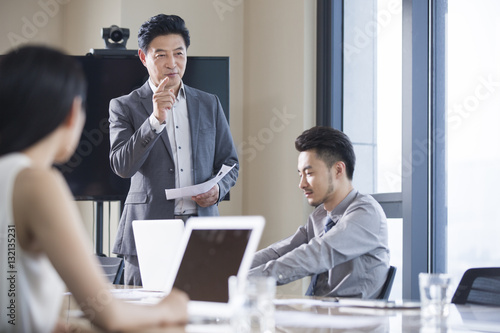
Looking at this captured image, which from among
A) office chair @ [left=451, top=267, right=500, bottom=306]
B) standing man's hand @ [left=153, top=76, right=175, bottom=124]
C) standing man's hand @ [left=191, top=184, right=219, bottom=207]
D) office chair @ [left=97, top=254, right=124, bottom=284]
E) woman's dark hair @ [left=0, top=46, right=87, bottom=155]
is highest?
standing man's hand @ [left=153, top=76, right=175, bottom=124]

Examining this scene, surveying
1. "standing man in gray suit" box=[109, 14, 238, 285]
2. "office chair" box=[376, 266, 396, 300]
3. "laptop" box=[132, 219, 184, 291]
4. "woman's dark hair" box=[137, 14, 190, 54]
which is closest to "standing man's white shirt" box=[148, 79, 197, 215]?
"standing man in gray suit" box=[109, 14, 238, 285]

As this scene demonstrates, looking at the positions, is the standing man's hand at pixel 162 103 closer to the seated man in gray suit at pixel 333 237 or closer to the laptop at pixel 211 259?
the seated man in gray suit at pixel 333 237

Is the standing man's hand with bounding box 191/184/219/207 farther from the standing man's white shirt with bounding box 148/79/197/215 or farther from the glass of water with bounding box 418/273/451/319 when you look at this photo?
the glass of water with bounding box 418/273/451/319

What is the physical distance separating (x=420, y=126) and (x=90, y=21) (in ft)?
9.40

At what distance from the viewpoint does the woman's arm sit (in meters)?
0.82

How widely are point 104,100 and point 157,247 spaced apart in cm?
226

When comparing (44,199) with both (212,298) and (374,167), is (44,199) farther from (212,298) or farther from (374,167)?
(374,167)

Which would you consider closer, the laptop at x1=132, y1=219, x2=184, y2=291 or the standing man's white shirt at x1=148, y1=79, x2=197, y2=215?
the laptop at x1=132, y1=219, x2=184, y2=291

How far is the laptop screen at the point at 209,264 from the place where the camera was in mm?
1566

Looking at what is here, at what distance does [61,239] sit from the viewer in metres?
0.82

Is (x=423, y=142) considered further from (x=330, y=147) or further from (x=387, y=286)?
(x=387, y=286)

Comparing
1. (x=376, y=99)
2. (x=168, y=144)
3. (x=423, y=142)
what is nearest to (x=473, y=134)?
(x=423, y=142)

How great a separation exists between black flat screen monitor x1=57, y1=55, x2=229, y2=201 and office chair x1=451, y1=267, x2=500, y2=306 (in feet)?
7.23

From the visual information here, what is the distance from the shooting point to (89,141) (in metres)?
4.19
